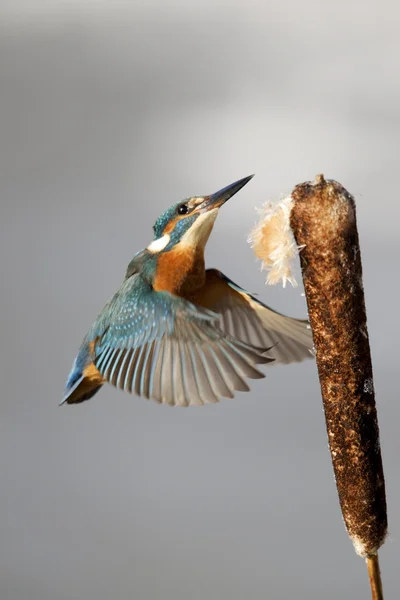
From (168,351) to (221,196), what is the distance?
157mm

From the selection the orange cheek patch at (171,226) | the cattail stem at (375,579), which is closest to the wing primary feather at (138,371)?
the orange cheek patch at (171,226)

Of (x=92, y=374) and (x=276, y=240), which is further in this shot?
(x=92, y=374)

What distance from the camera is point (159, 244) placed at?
0.79m

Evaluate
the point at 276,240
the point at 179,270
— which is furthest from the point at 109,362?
the point at 276,240

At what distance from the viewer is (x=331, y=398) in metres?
0.57

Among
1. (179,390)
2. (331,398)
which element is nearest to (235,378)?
(179,390)

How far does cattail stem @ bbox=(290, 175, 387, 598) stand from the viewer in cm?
54

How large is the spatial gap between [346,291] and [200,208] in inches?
9.2

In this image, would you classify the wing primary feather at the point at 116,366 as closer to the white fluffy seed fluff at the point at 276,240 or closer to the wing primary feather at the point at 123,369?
the wing primary feather at the point at 123,369

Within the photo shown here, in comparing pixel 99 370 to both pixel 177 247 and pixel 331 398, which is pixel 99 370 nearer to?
pixel 177 247

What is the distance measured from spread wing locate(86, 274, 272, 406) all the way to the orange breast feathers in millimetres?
10

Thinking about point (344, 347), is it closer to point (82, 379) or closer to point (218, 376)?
point (218, 376)

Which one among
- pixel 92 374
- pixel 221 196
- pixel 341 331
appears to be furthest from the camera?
pixel 92 374

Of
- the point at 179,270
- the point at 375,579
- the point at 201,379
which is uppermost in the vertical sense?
the point at 179,270
